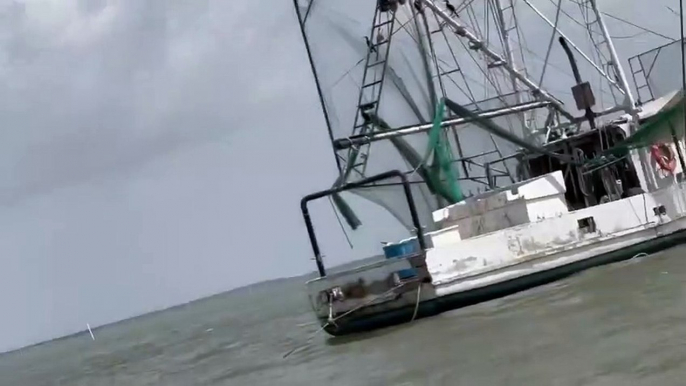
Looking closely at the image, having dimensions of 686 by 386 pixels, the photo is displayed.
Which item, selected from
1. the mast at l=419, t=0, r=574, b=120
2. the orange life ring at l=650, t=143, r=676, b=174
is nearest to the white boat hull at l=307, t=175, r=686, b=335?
the orange life ring at l=650, t=143, r=676, b=174

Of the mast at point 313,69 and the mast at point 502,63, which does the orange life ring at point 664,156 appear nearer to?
the mast at point 502,63

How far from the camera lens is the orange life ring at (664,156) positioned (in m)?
22.4

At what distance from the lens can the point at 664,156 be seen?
2252 cm

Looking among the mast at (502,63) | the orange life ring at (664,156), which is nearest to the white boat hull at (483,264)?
the orange life ring at (664,156)

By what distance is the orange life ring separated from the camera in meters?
22.4

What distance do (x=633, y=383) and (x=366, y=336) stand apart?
9662 mm

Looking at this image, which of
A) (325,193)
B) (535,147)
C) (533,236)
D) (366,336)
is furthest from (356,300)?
(535,147)

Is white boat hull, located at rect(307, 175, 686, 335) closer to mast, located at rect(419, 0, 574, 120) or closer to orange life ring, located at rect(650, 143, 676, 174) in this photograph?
orange life ring, located at rect(650, 143, 676, 174)

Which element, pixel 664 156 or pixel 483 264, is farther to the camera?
pixel 664 156

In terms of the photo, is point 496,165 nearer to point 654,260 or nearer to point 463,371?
point 654,260

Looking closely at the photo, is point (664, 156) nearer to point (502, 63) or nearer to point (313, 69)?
point (502, 63)

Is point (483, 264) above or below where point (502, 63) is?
below

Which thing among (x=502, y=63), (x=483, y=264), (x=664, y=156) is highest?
(x=502, y=63)

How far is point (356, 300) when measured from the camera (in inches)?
793
